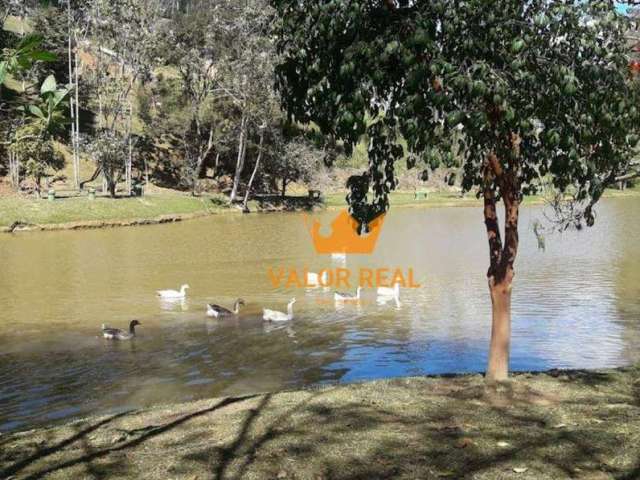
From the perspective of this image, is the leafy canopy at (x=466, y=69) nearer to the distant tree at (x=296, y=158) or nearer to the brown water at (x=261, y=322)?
the brown water at (x=261, y=322)

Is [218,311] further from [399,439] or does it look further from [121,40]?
[121,40]

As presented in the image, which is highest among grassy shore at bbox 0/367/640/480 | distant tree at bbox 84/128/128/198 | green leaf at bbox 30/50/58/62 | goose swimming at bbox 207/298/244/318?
distant tree at bbox 84/128/128/198

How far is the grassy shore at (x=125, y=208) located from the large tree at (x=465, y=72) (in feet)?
128

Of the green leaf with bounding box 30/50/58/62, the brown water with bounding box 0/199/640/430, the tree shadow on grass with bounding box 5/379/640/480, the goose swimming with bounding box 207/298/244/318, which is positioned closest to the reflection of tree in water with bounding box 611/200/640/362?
the brown water with bounding box 0/199/640/430

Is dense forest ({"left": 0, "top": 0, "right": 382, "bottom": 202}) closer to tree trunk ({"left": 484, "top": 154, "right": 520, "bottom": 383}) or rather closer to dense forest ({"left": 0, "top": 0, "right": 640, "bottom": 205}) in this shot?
dense forest ({"left": 0, "top": 0, "right": 640, "bottom": 205})

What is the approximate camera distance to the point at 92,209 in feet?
152

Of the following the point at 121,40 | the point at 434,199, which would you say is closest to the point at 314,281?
the point at 121,40

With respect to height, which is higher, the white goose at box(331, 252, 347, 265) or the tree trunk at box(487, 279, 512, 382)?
the tree trunk at box(487, 279, 512, 382)

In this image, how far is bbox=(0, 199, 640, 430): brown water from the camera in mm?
12789

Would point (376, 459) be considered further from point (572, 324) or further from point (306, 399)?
point (572, 324)

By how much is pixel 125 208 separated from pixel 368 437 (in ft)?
145


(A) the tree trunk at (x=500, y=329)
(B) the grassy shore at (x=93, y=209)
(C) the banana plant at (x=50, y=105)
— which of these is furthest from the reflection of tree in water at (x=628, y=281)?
(B) the grassy shore at (x=93, y=209)

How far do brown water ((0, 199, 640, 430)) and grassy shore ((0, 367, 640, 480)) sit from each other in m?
3.72

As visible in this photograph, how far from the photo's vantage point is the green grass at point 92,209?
4316 cm
